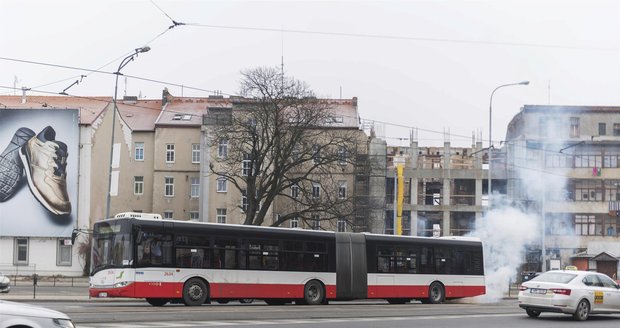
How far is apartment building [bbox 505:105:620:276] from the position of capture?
77.2m

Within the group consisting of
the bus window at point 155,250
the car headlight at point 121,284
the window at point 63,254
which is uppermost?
the bus window at point 155,250

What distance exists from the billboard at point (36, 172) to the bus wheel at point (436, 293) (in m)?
38.2

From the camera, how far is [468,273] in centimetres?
3681

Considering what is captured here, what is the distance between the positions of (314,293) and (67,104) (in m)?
45.5

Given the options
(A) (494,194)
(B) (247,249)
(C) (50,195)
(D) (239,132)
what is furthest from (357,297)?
(A) (494,194)

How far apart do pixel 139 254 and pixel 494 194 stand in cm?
5681

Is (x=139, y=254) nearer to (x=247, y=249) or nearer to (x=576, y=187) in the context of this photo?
(x=247, y=249)

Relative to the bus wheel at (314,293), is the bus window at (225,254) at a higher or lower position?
higher

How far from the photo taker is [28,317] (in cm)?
1093

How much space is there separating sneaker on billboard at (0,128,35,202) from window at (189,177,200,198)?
14.4 m

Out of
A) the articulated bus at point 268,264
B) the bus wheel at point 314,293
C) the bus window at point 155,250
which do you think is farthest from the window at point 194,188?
the bus window at point 155,250

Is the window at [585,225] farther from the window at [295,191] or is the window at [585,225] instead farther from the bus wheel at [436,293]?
the bus wheel at [436,293]

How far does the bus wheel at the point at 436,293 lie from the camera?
35.1 metres

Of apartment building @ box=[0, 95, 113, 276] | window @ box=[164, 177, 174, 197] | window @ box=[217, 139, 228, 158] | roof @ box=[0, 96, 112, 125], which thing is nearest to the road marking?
window @ box=[217, 139, 228, 158]
